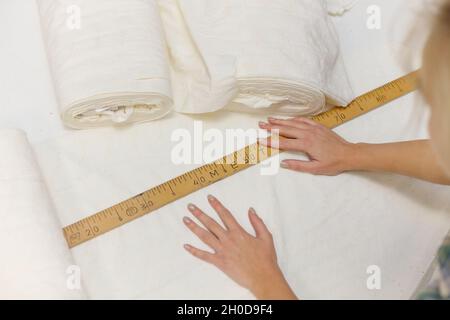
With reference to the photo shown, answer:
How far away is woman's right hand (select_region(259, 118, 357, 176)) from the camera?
120cm

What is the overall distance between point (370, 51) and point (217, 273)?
2.52 ft

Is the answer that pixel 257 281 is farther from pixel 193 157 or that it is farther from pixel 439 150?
pixel 439 150

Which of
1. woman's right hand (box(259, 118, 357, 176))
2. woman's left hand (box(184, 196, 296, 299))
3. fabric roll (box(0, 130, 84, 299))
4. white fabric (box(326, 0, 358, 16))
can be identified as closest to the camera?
fabric roll (box(0, 130, 84, 299))

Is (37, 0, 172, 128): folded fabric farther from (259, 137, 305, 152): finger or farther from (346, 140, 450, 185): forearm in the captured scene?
(346, 140, 450, 185): forearm

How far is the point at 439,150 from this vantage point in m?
0.79

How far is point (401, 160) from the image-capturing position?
3.76 feet

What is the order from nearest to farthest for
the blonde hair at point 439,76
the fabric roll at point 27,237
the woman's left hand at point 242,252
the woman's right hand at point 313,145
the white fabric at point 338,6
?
the blonde hair at point 439,76
the fabric roll at point 27,237
the woman's left hand at point 242,252
the woman's right hand at point 313,145
the white fabric at point 338,6

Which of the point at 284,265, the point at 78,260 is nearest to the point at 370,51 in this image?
the point at 284,265

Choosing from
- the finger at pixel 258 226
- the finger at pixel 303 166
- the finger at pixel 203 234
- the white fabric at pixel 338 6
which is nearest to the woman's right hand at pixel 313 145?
the finger at pixel 303 166

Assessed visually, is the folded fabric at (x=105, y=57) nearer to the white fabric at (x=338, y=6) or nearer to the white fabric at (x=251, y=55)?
the white fabric at (x=251, y=55)

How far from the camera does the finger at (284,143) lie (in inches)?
47.5

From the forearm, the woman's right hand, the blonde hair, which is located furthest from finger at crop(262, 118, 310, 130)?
the blonde hair

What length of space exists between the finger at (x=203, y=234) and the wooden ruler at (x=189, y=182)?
0.07 metres

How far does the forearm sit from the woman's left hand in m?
0.28
